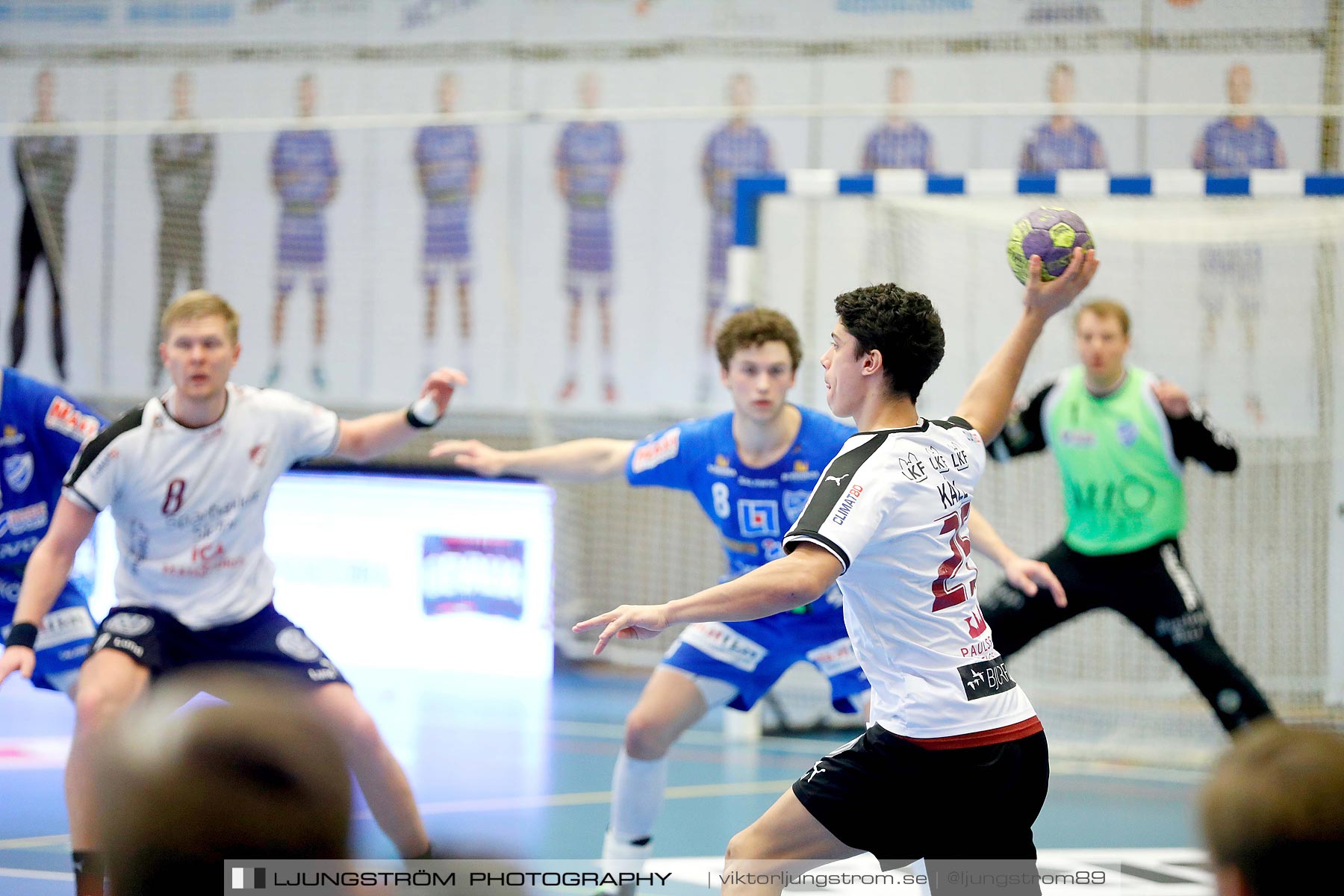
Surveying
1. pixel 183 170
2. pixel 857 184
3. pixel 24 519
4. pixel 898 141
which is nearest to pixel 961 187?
pixel 857 184

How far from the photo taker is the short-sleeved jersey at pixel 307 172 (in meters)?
11.5

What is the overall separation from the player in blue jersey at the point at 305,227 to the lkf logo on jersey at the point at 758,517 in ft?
24.5

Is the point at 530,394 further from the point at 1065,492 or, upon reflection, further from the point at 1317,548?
the point at 1317,548

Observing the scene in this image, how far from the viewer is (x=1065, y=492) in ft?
21.1

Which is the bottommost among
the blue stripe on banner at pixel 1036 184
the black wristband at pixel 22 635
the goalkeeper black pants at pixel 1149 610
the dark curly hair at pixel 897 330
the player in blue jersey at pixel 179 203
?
the goalkeeper black pants at pixel 1149 610

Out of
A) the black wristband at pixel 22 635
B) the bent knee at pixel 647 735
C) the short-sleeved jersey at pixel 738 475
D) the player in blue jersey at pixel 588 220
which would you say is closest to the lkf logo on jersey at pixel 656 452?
the short-sleeved jersey at pixel 738 475

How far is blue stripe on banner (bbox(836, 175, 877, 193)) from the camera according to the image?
24.8 feet

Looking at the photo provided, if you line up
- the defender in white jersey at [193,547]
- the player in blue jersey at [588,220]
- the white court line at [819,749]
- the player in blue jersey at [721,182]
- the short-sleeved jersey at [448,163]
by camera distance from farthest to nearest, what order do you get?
the short-sleeved jersey at [448,163], the player in blue jersey at [588,220], the player in blue jersey at [721,182], the white court line at [819,749], the defender in white jersey at [193,547]

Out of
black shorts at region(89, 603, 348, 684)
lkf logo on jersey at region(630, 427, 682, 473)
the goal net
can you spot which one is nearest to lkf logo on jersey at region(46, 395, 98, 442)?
black shorts at region(89, 603, 348, 684)

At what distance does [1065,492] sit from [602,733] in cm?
342

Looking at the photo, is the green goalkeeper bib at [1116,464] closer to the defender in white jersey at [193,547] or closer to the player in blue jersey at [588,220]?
the defender in white jersey at [193,547]

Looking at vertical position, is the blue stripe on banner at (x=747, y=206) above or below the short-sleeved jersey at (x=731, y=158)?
below

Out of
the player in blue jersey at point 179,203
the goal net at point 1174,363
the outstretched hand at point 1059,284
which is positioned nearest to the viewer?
the outstretched hand at point 1059,284

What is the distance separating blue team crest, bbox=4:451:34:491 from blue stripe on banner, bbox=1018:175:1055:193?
5084 millimetres
